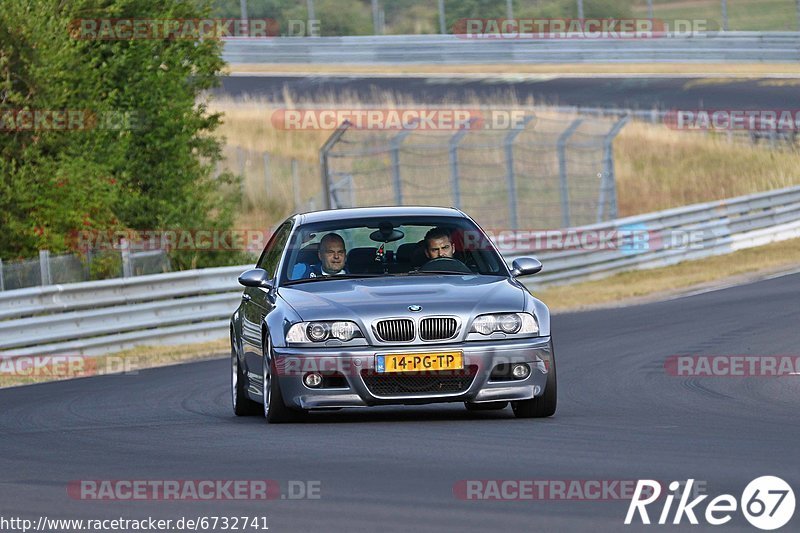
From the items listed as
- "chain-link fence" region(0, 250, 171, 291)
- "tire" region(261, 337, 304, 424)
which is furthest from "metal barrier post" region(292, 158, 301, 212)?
"tire" region(261, 337, 304, 424)

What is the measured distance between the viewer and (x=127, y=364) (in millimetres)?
19125

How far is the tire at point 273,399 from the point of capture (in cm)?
1052

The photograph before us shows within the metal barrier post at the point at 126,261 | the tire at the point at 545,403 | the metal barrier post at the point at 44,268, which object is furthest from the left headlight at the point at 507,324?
the metal barrier post at the point at 126,261

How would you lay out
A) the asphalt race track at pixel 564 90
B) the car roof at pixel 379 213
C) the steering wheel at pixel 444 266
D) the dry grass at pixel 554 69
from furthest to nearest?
the dry grass at pixel 554 69 → the asphalt race track at pixel 564 90 → the car roof at pixel 379 213 → the steering wheel at pixel 444 266

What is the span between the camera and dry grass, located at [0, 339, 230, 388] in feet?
58.7

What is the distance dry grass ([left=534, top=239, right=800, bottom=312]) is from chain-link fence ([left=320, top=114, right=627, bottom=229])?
2494 millimetres

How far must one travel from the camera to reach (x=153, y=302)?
21.0 meters

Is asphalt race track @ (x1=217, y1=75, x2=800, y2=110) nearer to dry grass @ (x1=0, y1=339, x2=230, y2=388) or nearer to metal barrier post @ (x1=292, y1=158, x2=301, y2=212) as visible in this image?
metal barrier post @ (x1=292, y1=158, x2=301, y2=212)

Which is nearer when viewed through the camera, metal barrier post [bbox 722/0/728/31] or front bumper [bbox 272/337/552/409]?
front bumper [bbox 272/337/552/409]

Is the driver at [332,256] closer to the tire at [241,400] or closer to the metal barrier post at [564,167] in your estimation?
the tire at [241,400]

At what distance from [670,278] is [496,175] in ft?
37.2

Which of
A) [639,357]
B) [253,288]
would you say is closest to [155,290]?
[639,357]

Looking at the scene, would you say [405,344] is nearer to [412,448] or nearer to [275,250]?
[412,448]

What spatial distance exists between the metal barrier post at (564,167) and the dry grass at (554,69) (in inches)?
561
